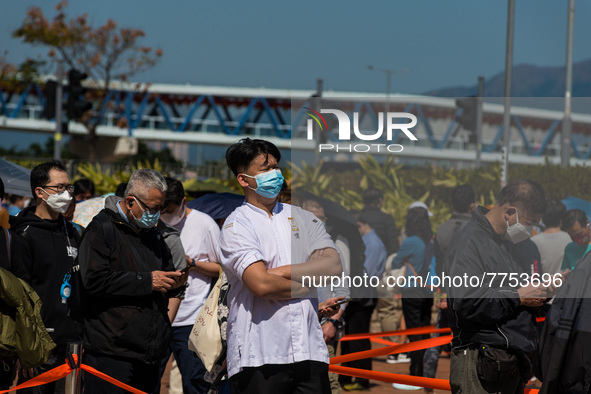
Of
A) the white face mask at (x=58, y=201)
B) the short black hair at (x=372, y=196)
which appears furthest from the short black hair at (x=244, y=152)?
the white face mask at (x=58, y=201)

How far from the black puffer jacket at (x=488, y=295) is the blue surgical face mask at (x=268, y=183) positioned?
1.02 meters

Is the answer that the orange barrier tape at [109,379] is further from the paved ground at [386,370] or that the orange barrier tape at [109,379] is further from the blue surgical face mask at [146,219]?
the paved ground at [386,370]

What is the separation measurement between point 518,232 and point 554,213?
0.22 metres

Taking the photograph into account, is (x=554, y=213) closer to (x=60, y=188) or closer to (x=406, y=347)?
(x=406, y=347)

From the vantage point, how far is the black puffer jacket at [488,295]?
13.3 feet

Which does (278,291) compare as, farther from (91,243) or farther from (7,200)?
(7,200)

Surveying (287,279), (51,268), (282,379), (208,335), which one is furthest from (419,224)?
(51,268)

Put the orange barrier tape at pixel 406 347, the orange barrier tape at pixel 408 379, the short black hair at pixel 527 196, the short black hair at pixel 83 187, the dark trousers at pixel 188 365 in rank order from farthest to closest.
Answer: the short black hair at pixel 83 187, the dark trousers at pixel 188 365, the orange barrier tape at pixel 406 347, the orange barrier tape at pixel 408 379, the short black hair at pixel 527 196

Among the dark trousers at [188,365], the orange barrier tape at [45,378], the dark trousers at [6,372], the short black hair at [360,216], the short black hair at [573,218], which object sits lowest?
the dark trousers at [188,365]

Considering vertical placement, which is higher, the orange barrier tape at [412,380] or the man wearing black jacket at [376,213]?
the man wearing black jacket at [376,213]

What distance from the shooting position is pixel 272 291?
361 cm

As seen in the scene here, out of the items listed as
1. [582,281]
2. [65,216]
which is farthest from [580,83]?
[65,216]

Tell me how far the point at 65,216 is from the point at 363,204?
226 centimetres

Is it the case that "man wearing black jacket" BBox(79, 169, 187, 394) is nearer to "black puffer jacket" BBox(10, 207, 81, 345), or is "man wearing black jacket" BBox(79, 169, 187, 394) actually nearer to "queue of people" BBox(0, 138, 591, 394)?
"queue of people" BBox(0, 138, 591, 394)
